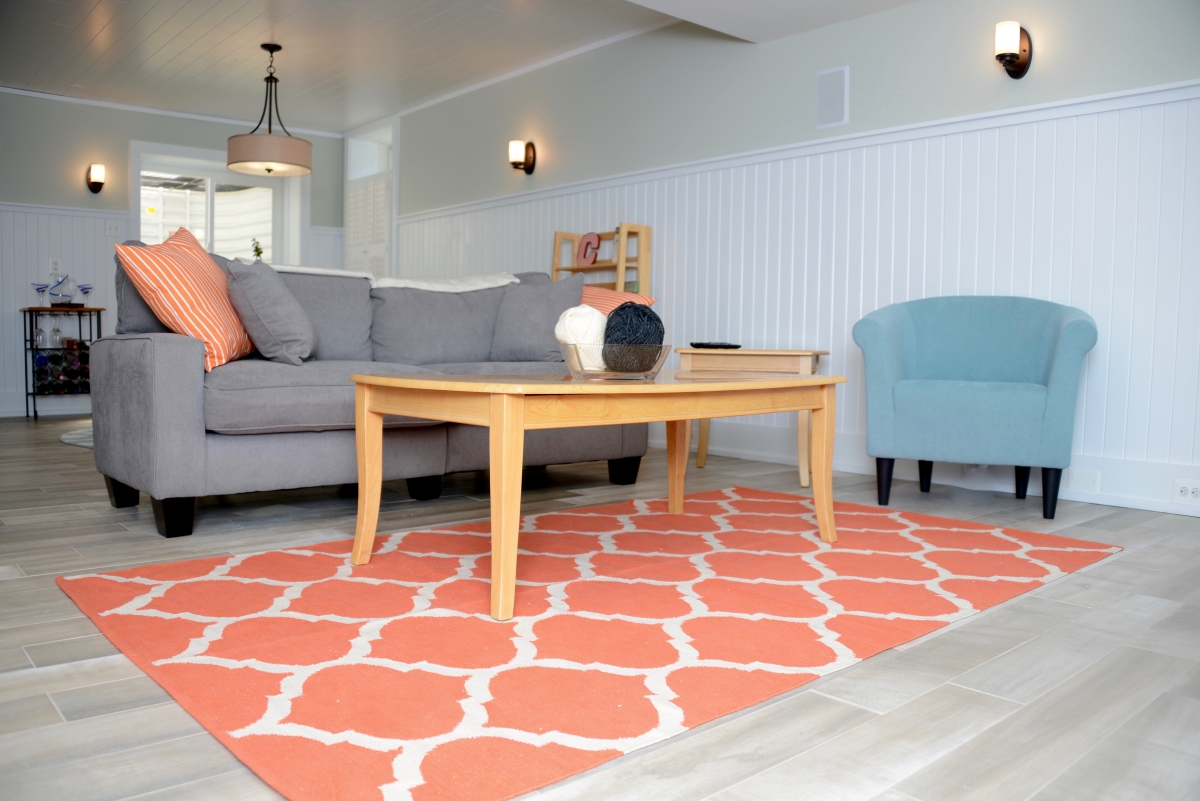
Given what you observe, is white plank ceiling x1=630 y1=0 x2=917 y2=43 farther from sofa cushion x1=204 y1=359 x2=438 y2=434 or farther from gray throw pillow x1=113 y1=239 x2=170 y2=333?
gray throw pillow x1=113 y1=239 x2=170 y2=333

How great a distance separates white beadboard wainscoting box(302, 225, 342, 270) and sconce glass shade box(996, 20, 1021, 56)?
19.7ft

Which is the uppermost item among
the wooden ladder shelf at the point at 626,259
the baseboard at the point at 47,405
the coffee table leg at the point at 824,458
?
the wooden ladder shelf at the point at 626,259

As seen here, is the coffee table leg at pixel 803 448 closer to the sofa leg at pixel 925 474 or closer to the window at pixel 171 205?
the sofa leg at pixel 925 474

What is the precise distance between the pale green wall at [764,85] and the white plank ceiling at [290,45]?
233mm

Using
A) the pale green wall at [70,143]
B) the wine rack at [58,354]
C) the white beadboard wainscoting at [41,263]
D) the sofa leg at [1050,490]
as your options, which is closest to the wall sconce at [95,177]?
the pale green wall at [70,143]

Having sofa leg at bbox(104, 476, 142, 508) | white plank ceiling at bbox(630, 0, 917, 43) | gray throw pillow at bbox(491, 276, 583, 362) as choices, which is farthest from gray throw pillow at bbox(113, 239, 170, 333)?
white plank ceiling at bbox(630, 0, 917, 43)

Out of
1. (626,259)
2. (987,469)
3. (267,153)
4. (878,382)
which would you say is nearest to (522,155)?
(626,259)

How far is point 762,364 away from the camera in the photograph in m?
3.98

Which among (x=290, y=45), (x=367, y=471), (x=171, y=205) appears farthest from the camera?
(x=171, y=205)

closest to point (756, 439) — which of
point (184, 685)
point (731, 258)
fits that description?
point (731, 258)

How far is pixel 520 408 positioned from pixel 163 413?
1276 mm

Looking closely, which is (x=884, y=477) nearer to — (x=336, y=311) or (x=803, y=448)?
(x=803, y=448)

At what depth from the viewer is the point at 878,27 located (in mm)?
3961

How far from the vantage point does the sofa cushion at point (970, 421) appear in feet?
9.84
